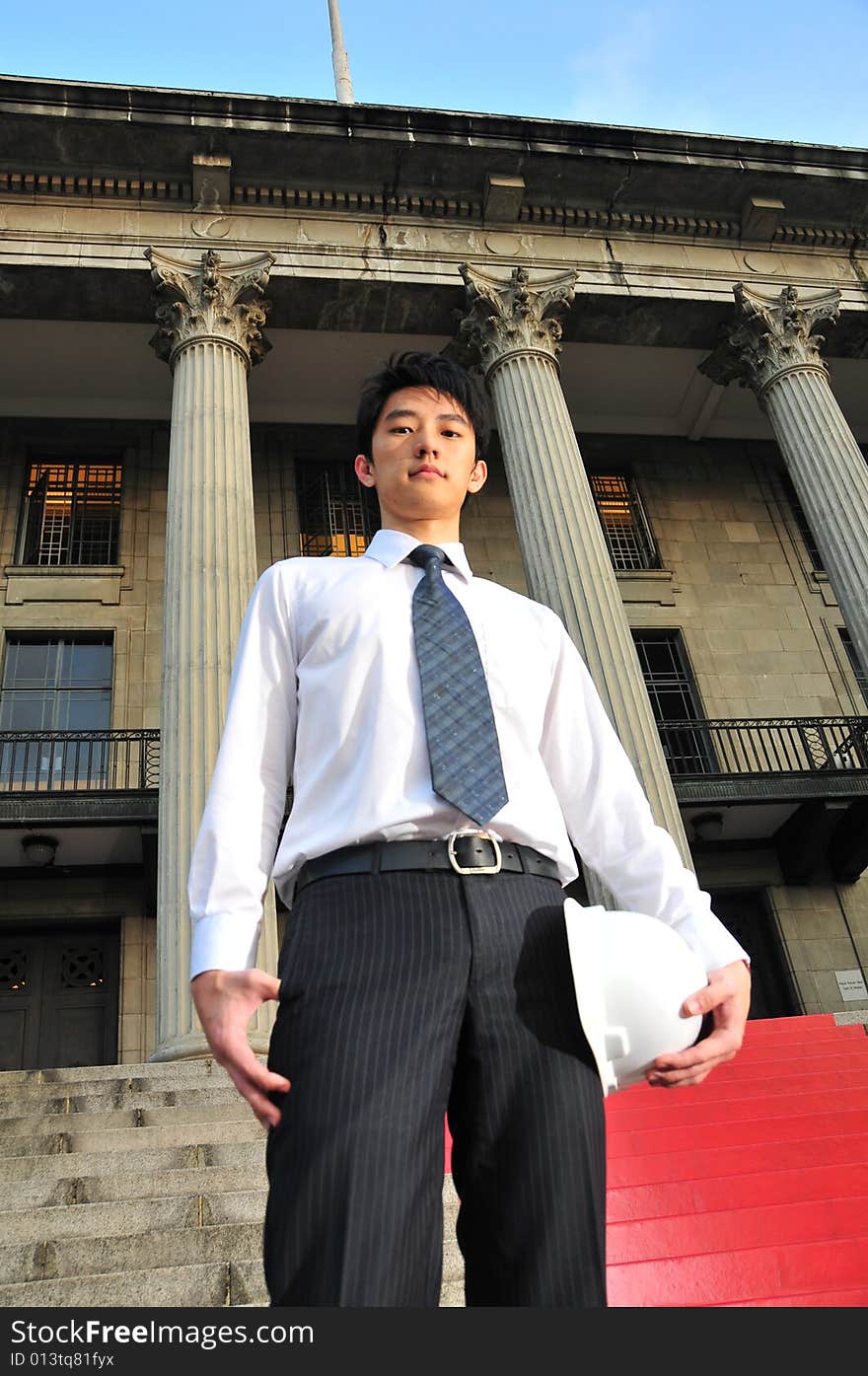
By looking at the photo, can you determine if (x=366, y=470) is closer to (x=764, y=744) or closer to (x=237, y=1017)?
(x=237, y=1017)

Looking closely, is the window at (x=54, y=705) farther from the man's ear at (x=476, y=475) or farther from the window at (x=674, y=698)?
the man's ear at (x=476, y=475)

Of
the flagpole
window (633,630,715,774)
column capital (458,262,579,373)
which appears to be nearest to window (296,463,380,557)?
column capital (458,262,579,373)

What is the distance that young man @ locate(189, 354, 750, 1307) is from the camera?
1.66 metres

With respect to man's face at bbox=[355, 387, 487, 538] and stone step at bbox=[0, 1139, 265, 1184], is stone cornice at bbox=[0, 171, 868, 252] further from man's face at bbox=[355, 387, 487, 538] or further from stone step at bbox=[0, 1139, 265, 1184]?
man's face at bbox=[355, 387, 487, 538]

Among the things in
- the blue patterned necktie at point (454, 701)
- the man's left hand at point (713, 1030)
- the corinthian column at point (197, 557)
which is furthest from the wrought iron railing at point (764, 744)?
the man's left hand at point (713, 1030)

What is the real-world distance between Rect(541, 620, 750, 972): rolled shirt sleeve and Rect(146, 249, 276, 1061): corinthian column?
6992 mm

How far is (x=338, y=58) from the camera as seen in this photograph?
23.2 meters

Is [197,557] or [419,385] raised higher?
[197,557]

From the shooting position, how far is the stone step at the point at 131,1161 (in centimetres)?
592

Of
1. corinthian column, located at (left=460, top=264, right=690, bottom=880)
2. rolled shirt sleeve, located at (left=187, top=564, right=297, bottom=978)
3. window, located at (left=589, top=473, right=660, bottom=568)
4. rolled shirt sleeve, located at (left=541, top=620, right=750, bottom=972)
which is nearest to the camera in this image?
rolled shirt sleeve, located at (left=187, top=564, right=297, bottom=978)

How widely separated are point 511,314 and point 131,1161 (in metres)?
12.9

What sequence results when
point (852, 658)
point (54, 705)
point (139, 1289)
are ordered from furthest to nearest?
point (852, 658) → point (54, 705) → point (139, 1289)

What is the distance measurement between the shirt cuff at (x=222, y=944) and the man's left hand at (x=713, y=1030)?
30.3 inches

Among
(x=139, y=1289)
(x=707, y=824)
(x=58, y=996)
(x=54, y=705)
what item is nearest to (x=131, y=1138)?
(x=139, y=1289)
